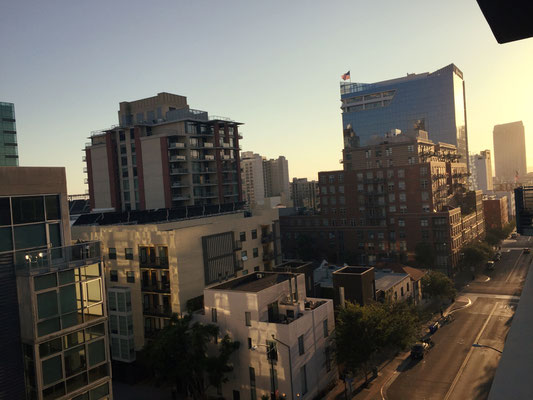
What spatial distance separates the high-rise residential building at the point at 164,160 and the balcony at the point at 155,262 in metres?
46.9

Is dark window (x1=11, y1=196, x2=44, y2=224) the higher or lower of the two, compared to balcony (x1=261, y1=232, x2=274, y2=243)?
higher

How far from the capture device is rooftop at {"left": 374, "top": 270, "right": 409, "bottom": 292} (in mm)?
58969

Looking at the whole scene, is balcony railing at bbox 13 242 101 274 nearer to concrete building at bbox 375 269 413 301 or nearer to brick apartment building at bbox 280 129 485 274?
concrete building at bbox 375 269 413 301

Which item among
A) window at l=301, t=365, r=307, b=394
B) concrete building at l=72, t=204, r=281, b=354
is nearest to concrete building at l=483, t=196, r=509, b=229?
concrete building at l=72, t=204, r=281, b=354

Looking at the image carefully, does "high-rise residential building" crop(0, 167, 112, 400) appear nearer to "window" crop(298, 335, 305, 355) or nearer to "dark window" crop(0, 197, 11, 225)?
"dark window" crop(0, 197, 11, 225)

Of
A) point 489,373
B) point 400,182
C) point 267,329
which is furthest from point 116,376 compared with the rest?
point 400,182

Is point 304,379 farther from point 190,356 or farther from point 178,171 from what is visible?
point 178,171

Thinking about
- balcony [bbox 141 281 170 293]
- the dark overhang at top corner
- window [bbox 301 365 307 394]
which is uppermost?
the dark overhang at top corner

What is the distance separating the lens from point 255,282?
42875 mm

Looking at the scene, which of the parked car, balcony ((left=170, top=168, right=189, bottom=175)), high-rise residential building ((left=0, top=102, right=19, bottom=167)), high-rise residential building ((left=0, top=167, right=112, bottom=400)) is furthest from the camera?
high-rise residential building ((left=0, top=102, right=19, bottom=167))

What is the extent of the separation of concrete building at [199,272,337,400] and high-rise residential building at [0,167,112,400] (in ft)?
52.6

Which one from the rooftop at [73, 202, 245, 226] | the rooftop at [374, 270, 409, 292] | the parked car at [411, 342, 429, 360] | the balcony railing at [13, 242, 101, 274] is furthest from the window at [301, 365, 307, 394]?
the rooftop at [73, 202, 245, 226]

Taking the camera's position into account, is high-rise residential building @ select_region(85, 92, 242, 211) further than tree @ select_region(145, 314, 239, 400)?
Yes

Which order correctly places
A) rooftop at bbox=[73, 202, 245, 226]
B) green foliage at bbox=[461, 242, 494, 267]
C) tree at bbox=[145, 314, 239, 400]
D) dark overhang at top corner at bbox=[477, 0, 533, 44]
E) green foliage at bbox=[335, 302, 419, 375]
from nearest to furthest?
dark overhang at top corner at bbox=[477, 0, 533, 44] < tree at bbox=[145, 314, 239, 400] < green foliage at bbox=[335, 302, 419, 375] < rooftop at bbox=[73, 202, 245, 226] < green foliage at bbox=[461, 242, 494, 267]
